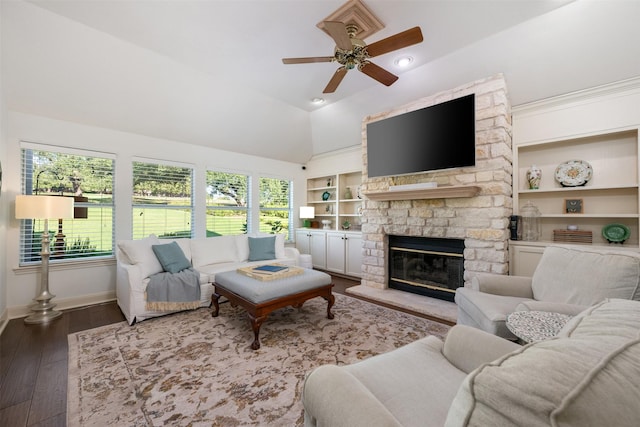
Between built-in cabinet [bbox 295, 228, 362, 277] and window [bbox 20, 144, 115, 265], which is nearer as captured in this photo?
window [bbox 20, 144, 115, 265]

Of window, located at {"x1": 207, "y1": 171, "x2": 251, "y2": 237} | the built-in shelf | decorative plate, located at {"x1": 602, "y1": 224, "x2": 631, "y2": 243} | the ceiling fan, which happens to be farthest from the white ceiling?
decorative plate, located at {"x1": 602, "y1": 224, "x2": 631, "y2": 243}

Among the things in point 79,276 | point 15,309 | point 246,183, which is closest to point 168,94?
point 246,183

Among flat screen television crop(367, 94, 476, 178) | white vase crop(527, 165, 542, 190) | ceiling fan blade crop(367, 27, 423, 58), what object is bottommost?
white vase crop(527, 165, 542, 190)

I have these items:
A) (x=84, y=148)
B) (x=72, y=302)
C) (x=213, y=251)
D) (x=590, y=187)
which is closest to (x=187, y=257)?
(x=213, y=251)

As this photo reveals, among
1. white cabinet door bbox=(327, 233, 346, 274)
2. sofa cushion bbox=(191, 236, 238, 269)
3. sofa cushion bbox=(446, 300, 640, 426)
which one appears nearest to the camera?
sofa cushion bbox=(446, 300, 640, 426)

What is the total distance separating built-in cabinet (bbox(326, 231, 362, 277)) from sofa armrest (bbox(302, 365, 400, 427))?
12.8ft

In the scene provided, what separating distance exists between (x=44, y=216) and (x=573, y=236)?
5864mm

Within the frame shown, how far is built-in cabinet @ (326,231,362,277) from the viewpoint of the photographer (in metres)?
4.86

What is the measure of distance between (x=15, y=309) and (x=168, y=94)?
3.17m

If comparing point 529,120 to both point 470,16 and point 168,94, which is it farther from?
point 168,94

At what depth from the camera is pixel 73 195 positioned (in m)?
3.54

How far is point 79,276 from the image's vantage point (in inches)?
138

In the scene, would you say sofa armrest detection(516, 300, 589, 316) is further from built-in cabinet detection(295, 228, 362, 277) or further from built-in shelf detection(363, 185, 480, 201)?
built-in cabinet detection(295, 228, 362, 277)

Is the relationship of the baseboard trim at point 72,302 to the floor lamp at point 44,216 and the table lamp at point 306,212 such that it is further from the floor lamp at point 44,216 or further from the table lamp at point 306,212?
the table lamp at point 306,212
